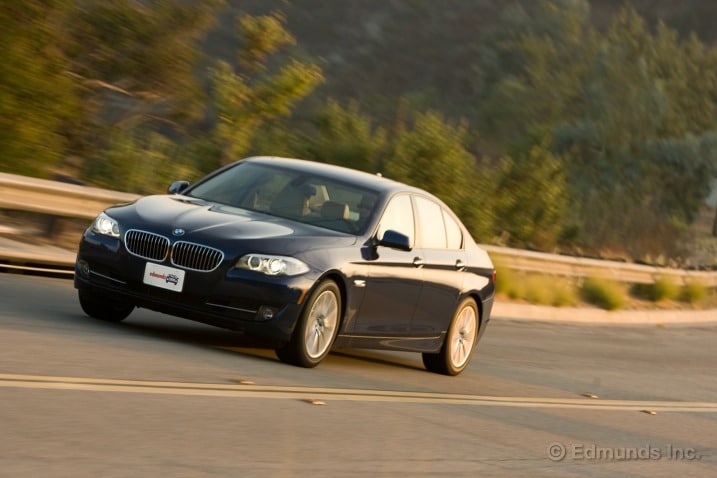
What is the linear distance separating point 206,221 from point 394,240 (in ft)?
4.84

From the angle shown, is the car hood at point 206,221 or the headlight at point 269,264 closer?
the headlight at point 269,264

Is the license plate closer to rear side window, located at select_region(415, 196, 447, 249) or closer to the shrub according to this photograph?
rear side window, located at select_region(415, 196, 447, 249)

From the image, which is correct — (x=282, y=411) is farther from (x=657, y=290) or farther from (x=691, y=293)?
(x=691, y=293)

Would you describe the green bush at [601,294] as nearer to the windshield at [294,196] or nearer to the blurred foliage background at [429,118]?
the blurred foliage background at [429,118]

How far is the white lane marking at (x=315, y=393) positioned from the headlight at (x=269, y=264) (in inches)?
33.9

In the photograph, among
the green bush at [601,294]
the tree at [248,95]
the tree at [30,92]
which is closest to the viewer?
the tree at [30,92]

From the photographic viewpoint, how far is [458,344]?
12367 mm

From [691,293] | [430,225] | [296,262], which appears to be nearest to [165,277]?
[296,262]

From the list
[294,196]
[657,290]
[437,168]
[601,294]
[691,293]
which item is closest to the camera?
[294,196]

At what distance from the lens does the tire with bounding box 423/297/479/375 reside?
39.9ft

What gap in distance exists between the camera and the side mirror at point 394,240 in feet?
35.4

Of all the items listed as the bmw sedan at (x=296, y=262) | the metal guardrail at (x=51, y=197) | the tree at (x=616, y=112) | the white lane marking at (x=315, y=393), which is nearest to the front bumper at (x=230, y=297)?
the bmw sedan at (x=296, y=262)

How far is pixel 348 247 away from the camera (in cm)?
1046

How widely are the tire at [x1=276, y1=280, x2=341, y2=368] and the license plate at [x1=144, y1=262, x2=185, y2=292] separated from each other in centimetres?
85
